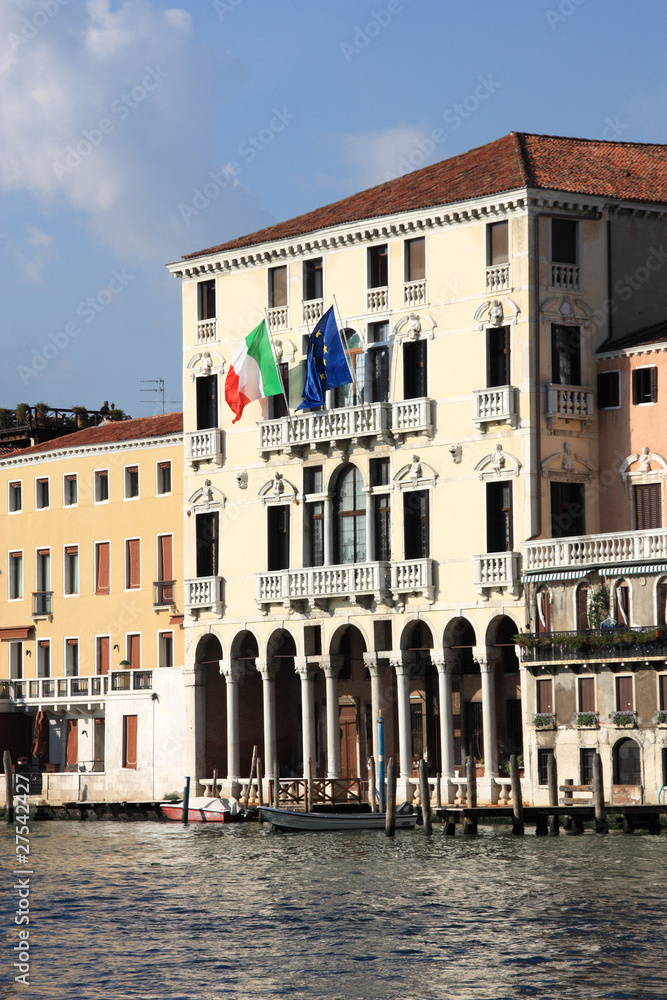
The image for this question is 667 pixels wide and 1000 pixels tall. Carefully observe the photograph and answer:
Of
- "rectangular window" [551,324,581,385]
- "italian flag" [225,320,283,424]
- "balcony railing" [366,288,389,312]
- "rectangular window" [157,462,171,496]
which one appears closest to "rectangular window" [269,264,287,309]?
"italian flag" [225,320,283,424]

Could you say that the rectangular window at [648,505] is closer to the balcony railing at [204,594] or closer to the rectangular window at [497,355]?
the rectangular window at [497,355]

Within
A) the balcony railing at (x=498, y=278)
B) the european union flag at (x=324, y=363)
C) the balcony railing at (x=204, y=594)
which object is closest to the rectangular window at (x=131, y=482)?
the balcony railing at (x=204, y=594)

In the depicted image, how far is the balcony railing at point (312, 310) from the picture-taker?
2271 inches

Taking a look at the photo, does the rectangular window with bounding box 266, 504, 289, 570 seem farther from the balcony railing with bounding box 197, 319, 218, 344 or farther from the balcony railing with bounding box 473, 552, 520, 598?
the balcony railing with bounding box 473, 552, 520, 598

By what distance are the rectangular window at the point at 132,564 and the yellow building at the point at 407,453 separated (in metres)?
4.49

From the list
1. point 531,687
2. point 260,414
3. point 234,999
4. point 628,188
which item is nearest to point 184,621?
point 260,414

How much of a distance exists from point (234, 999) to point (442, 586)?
25.7 metres

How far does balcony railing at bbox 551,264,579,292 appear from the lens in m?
52.7

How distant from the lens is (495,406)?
52500mm

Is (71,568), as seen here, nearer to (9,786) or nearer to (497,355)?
(9,786)

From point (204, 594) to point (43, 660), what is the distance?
10.3 metres

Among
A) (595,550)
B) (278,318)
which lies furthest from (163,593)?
(595,550)

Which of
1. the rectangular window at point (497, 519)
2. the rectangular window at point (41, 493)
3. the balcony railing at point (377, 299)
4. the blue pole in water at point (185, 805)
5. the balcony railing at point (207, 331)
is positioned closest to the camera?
the rectangular window at point (497, 519)

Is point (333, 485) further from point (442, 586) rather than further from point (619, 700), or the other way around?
point (619, 700)
